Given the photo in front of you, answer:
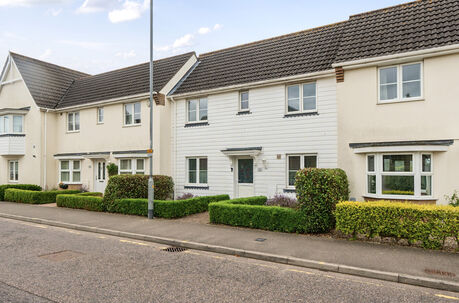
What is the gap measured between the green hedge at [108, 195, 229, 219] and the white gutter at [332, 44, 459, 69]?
7.73m

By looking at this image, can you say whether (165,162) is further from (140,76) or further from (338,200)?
(338,200)

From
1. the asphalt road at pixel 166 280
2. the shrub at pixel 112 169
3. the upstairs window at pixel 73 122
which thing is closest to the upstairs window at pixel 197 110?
the shrub at pixel 112 169

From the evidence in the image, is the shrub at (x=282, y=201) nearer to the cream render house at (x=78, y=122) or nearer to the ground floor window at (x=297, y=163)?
the ground floor window at (x=297, y=163)

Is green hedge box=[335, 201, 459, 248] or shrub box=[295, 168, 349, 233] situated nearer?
green hedge box=[335, 201, 459, 248]

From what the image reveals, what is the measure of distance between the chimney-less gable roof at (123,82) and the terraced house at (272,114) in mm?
117

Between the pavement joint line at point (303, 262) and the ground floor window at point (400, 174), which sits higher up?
the ground floor window at point (400, 174)

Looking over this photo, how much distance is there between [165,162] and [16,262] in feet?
35.7

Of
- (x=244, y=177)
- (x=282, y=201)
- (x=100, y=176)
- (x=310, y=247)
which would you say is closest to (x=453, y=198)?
(x=310, y=247)

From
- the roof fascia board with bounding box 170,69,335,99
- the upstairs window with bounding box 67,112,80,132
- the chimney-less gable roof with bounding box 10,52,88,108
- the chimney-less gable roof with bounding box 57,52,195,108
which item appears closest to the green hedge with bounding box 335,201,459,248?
the roof fascia board with bounding box 170,69,335,99

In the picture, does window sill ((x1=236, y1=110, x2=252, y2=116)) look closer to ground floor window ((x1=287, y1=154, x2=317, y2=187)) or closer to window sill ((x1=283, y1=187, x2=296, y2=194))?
ground floor window ((x1=287, y1=154, x2=317, y2=187))

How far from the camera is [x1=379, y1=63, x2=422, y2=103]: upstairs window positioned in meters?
11.6

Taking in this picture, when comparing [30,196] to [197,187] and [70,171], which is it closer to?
[70,171]

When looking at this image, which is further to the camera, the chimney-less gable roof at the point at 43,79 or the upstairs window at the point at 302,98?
the chimney-less gable roof at the point at 43,79

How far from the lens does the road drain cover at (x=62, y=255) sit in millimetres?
7617
